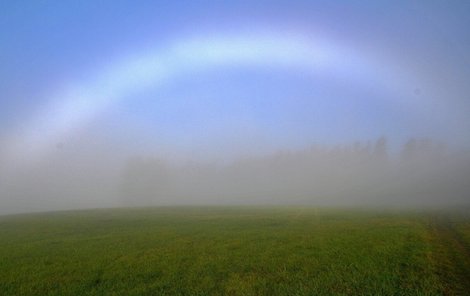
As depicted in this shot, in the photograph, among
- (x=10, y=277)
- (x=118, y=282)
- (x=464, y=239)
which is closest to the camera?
(x=118, y=282)

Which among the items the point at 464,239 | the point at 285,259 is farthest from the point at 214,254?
the point at 464,239

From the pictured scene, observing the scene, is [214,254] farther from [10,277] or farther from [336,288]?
[10,277]

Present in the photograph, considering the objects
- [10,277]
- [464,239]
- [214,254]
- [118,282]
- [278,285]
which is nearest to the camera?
[278,285]

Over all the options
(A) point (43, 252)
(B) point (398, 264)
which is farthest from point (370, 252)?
(A) point (43, 252)

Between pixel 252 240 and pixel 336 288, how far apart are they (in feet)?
55.3

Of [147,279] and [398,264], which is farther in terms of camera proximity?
[398,264]

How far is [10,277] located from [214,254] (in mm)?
16606

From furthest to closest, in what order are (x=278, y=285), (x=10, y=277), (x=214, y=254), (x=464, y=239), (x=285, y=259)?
(x=464, y=239)
(x=214, y=254)
(x=285, y=259)
(x=10, y=277)
(x=278, y=285)

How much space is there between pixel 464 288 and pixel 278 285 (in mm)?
11338

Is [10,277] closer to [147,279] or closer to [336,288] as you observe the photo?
[147,279]

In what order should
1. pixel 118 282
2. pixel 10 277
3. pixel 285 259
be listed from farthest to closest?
pixel 285 259, pixel 10 277, pixel 118 282

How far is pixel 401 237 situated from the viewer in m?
32.5

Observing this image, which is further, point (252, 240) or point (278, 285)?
point (252, 240)

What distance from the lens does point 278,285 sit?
1886cm
